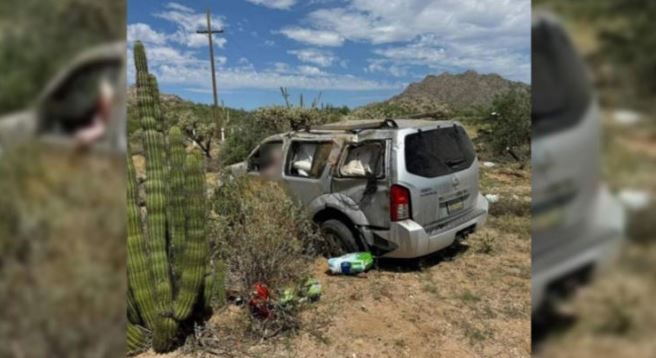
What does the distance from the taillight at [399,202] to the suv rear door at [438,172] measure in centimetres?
5

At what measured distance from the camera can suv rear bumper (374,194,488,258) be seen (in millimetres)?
4957

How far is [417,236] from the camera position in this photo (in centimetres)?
497

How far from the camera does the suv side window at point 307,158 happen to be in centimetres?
587

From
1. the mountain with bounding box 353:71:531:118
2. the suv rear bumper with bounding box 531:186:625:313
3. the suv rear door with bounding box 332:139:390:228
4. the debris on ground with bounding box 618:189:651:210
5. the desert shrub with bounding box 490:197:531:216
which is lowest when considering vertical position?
the desert shrub with bounding box 490:197:531:216

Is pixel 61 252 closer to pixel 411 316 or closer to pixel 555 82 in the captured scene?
pixel 555 82

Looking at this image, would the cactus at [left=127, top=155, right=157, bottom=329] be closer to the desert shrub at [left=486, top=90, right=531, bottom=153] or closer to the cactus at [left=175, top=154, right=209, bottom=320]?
the cactus at [left=175, top=154, right=209, bottom=320]

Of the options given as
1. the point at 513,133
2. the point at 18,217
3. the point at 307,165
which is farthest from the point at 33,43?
the point at 513,133

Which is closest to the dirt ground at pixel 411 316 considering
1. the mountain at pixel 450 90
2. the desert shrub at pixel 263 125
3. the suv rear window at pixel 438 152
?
the suv rear window at pixel 438 152

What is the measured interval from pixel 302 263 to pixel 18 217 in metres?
4.11

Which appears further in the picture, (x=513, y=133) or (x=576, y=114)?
(x=513, y=133)

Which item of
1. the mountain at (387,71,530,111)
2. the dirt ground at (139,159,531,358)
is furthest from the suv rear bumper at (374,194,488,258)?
the mountain at (387,71,530,111)

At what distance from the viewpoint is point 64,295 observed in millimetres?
954

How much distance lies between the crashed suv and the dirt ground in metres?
0.42

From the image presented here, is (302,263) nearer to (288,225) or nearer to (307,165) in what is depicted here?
(288,225)
